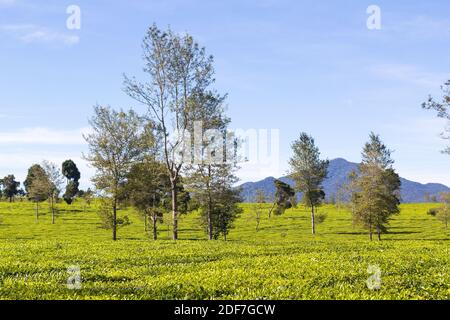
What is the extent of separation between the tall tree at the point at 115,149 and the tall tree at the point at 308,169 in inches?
1421

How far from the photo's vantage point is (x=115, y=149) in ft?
190

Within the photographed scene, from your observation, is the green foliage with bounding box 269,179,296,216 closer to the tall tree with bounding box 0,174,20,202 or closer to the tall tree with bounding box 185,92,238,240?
the tall tree with bounding box 185,92,238,240

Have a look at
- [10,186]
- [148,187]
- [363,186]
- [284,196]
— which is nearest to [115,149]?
[148,187]

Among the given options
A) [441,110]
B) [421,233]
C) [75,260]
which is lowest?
[421,233]

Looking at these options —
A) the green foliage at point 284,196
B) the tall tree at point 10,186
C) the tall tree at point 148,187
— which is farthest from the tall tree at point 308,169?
the tall tree at point 10,186

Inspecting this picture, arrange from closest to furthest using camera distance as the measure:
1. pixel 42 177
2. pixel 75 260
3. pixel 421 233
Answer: pixel 75 260, pixel 421 233, pixel 42 177

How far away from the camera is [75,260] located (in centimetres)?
2166

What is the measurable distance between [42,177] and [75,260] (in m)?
90.7

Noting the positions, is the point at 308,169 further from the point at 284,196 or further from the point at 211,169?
the point at 284,196

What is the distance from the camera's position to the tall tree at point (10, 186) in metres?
161

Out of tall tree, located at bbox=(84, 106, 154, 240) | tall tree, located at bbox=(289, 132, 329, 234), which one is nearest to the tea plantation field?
tall tree, located at bbox=(84, 106, 154, 240)
